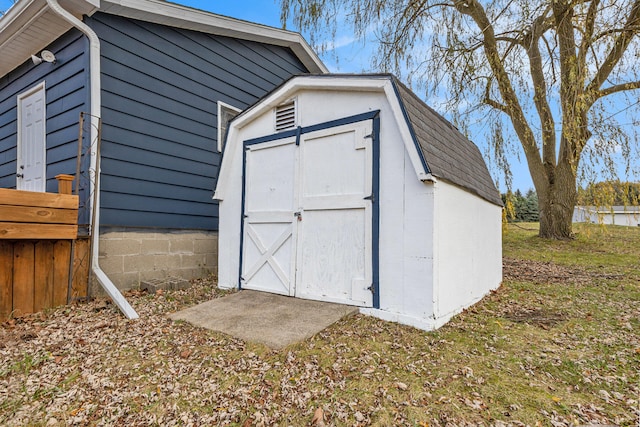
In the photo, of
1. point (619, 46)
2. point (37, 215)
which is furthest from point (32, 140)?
point (619, 46)

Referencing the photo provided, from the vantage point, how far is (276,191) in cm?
452

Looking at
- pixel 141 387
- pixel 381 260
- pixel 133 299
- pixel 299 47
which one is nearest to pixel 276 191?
pixel 381 260

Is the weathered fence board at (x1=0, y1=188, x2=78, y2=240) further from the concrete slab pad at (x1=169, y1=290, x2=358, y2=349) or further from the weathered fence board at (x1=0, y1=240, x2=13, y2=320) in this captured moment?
the concrete slab pad at (x1=169, y1=290, x2=358, y2=349)

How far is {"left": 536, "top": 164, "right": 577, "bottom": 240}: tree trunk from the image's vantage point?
28.8 feet

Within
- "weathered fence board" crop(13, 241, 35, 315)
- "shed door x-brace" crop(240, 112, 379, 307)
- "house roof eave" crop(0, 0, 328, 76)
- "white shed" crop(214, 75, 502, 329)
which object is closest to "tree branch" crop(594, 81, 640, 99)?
"white shed" crop(214, 75, 502, 329)

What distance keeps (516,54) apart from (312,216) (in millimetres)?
5559

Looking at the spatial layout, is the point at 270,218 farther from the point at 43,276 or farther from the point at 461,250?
the point at 43,276

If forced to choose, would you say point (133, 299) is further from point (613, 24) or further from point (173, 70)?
point (613, 24)

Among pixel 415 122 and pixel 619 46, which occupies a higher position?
pixel 619 46

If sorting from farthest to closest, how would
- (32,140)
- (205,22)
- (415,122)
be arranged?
(205,22), (32,140), (415,122)

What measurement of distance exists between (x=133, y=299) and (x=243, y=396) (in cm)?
288

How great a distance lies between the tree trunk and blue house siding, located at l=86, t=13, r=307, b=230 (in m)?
8.19

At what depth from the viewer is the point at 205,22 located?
5699mm

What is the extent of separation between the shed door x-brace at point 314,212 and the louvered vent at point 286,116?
0.38ft
